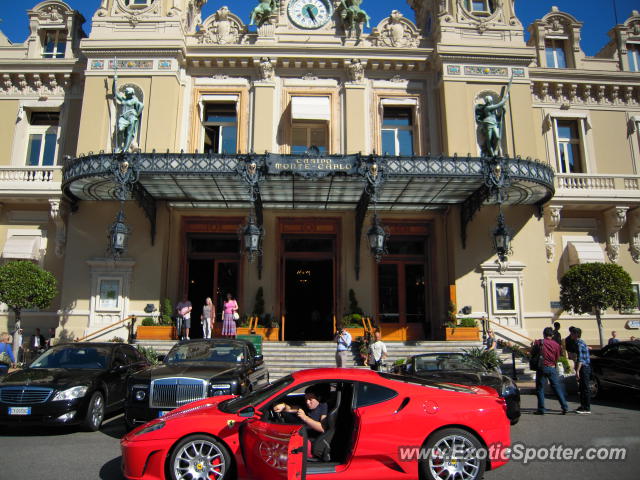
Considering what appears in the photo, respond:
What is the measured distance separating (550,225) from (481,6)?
954cm

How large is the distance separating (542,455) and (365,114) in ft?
47.2

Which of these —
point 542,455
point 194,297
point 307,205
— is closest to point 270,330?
Result: point 194,297

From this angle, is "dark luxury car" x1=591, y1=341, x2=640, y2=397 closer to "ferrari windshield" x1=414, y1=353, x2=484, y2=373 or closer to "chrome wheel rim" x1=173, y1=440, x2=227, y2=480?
"ferrari windshield" x1=414, y1=353, x2=484, y2=373

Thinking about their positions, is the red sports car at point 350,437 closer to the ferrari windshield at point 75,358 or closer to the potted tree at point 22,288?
the ferrari windshield at point 75,358

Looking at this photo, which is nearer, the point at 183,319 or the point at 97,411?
the point at 97,411

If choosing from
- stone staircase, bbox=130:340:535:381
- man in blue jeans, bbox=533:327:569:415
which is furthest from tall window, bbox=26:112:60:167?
man in blue jeans, bbox=533:327:569:415

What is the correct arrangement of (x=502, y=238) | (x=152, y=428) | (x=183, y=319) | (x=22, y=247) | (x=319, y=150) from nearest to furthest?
(x=152, y=428) → (x=502, y=238) → (x=183, y=319) → (x=319, y=150) → (x=22, y=247)

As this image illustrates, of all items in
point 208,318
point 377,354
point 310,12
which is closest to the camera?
point 377,354

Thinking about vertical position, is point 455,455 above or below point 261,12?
below

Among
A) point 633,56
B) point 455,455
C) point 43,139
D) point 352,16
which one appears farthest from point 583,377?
point 43,139

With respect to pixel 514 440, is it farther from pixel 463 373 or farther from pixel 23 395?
pixel 23 395

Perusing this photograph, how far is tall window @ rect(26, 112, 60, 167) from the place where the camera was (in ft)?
61.3

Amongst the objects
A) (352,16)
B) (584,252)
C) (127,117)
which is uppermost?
(352,16)

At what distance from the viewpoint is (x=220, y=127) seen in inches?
736
